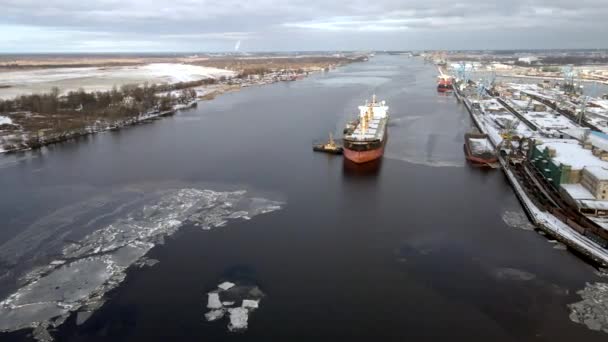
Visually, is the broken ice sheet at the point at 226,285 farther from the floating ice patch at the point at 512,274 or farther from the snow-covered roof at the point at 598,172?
the snow-covered roof at the point at 598,172

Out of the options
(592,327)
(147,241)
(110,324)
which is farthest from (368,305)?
(147,241)

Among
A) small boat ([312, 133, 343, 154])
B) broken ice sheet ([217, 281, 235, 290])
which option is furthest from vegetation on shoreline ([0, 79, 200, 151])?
broken ice sheet ([217, 281, 235, 290])

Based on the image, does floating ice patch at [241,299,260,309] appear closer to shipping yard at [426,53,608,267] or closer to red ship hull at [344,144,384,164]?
shipping yard at [426,53,608,267]

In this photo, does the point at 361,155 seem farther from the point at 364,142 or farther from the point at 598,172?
the point at 598,172

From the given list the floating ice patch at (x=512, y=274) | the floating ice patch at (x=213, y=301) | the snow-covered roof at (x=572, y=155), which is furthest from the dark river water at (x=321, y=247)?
the snow-covered roof at (x=572, y=155)

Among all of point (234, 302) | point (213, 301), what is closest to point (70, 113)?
point (213, 301)
